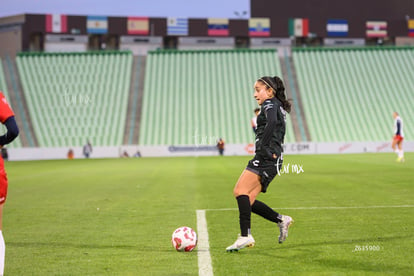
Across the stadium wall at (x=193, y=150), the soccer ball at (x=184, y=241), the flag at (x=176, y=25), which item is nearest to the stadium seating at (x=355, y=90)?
the stadium wall at (x=193, y=150)

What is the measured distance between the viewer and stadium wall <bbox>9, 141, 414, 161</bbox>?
47906 mm

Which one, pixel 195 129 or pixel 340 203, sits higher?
pixel 340 203

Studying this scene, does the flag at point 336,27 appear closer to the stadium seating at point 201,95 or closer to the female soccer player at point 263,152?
the stadium seating at point 201,95

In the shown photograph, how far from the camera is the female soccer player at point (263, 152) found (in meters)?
6.96

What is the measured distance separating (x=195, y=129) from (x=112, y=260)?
4816 cm

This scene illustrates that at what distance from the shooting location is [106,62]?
64.2 metres

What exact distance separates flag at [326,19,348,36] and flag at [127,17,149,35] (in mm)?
22326

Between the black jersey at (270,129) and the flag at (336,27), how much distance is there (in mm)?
65889

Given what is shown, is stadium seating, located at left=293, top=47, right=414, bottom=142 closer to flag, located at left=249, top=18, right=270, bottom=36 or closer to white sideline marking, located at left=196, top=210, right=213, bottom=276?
flag, located at left=249, top=18, right=270, bottom=36

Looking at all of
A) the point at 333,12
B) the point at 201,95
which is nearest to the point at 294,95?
the point at 201,95

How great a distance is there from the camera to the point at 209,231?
8805 mm

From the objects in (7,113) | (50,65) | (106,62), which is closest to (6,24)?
(50,65)

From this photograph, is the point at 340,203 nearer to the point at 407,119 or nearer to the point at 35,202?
the point at 35,202

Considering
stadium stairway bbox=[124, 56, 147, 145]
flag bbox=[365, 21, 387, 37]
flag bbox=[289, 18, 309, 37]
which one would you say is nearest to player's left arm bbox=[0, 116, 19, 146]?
stadium stairway bbox=[124, 56, 147, 145]
